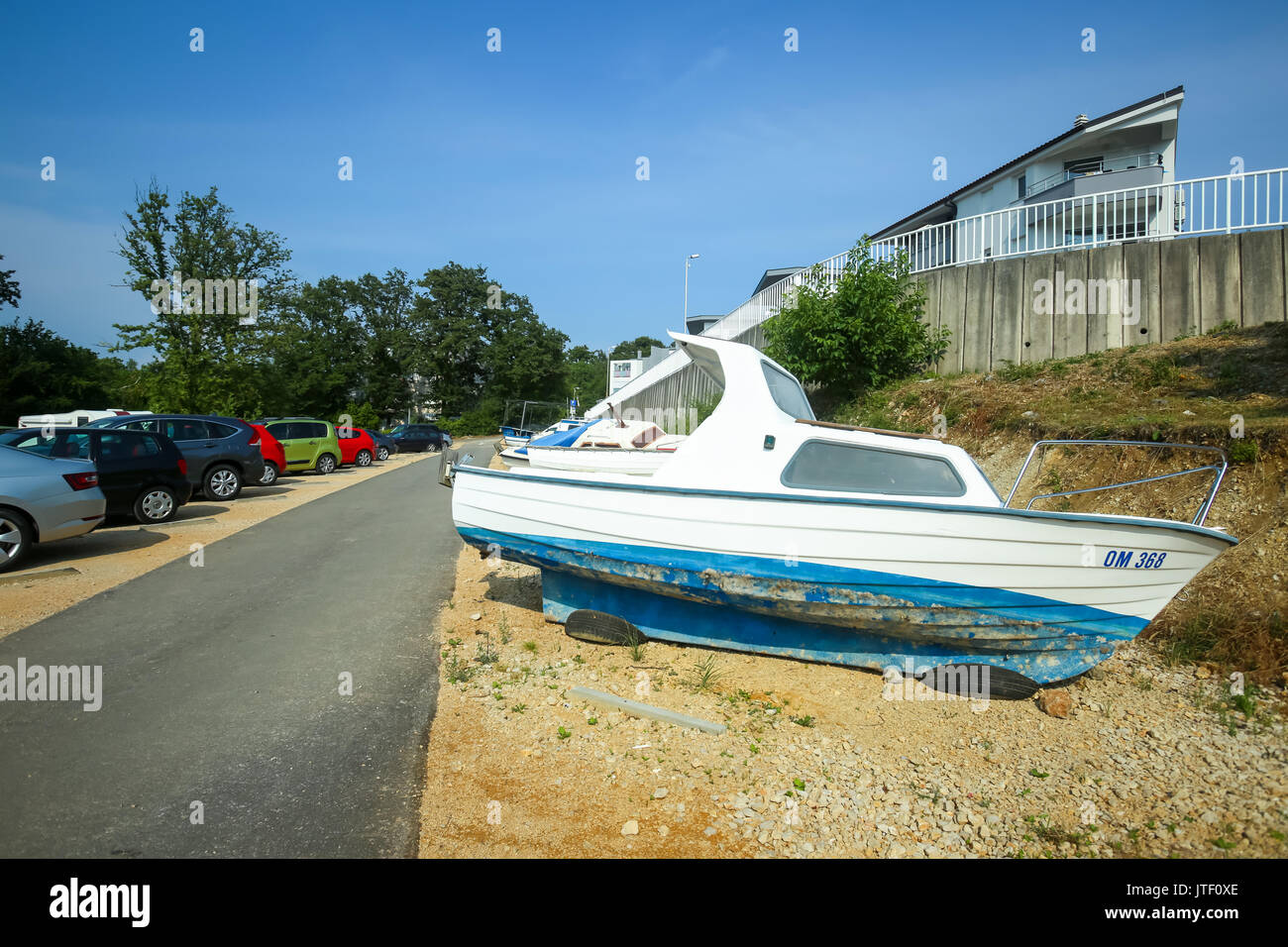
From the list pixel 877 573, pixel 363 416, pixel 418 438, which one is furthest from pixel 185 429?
pixel 363 416

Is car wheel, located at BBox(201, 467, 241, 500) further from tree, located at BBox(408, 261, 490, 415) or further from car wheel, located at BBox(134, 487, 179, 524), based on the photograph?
tree, located at BBox(408, 261, 490, 415)

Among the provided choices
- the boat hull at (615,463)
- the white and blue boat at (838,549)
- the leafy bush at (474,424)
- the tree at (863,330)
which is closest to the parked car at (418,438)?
the leafy bush at (474,424)

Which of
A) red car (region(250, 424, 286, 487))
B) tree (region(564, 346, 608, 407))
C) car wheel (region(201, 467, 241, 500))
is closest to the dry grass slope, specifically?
car wheel (region(201, 467, 241, 500))

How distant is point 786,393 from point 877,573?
7.06ft

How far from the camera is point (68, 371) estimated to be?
142ft

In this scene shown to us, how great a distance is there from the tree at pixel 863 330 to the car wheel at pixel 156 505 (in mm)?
10500

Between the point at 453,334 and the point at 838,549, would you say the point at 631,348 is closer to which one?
the point at 453,334

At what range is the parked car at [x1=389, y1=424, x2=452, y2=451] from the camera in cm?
3812

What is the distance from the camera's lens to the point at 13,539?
819 centimetres

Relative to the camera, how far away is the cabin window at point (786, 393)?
19.9ft

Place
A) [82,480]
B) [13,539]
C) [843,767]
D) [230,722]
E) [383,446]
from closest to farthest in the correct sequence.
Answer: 1. [843,767]
2. [230,722]
3. [13,539]
4. [82,480]
5. [383,446]

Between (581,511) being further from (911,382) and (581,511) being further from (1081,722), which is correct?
(911,382)

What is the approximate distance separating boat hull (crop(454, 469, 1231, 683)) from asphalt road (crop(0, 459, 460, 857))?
1.77 m
